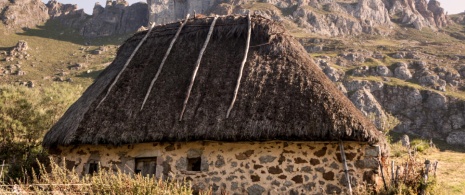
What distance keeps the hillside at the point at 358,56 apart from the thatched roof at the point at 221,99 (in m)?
16.9

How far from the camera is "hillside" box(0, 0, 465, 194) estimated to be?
170 ft

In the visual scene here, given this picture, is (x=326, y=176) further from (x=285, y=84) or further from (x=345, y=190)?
(x=285, y=84)

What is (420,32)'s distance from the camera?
89250mm

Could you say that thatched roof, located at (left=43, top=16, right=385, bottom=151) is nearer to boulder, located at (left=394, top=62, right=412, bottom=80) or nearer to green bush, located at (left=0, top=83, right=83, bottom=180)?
green bush, located at (left=0, top=83, right=83, bottom=180)

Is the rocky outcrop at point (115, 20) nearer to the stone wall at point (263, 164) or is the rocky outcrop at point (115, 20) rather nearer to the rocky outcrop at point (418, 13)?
the rocky outcrop at point (418, 13)

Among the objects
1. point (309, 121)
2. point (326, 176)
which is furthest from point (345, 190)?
point (309, 121)

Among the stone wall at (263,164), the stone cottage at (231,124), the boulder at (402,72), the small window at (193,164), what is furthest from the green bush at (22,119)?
the boulder at (402,72)

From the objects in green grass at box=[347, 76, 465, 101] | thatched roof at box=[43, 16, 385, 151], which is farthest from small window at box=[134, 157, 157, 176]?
green grass at box=[347, 76, 465, 101]

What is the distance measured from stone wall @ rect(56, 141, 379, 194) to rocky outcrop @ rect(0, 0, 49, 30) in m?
76.0

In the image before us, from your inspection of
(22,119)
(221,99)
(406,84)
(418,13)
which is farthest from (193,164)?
(418,13)

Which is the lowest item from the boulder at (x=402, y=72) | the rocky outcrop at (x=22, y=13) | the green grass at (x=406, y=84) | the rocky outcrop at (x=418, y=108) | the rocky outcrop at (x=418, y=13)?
the rocky outcrop at (x=418, y=108)

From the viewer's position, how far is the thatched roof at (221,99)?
8.75 m

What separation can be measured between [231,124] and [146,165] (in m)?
2.68

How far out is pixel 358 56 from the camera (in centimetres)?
6575
